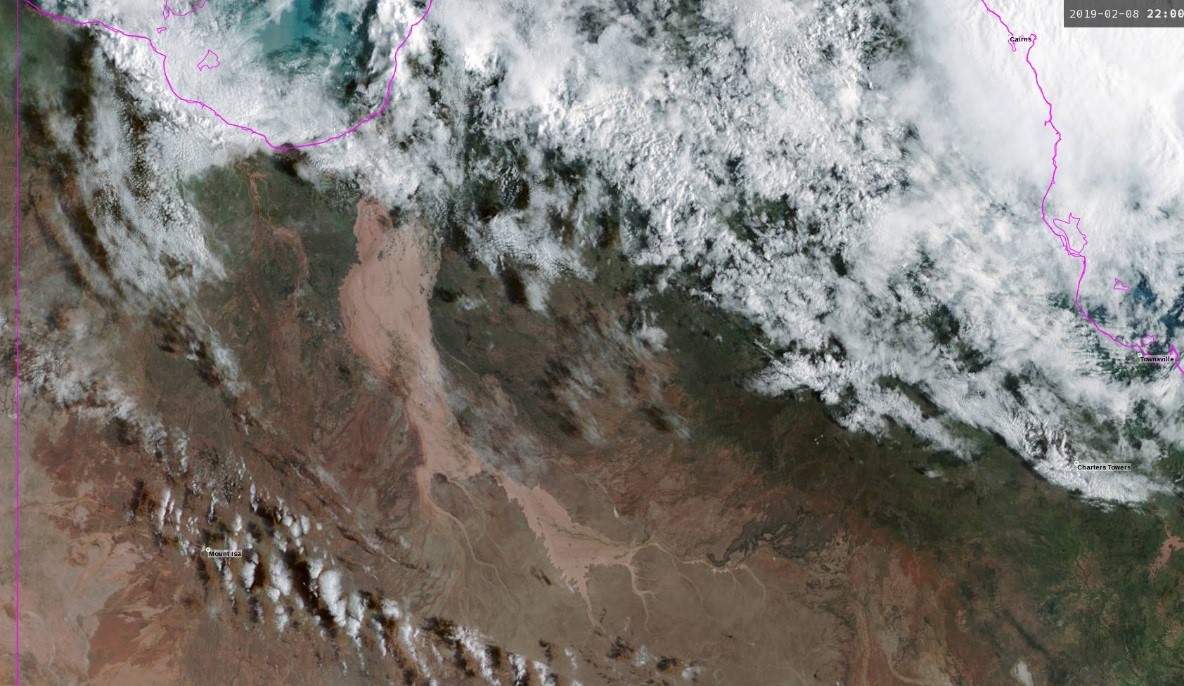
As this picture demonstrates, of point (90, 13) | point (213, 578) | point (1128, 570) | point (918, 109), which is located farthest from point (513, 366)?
point (1128, 570)

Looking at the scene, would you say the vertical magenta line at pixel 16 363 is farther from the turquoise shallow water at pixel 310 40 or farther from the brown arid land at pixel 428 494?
the turquoise shallow water at pixel 310 40

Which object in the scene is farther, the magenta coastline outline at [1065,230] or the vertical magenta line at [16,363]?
the vertical magenta line at [16,363]

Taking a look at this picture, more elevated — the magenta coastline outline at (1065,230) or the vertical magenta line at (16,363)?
the magenta coastline outline at (1065,230)

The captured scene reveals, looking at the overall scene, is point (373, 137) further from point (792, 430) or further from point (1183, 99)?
point (1183, 99)
